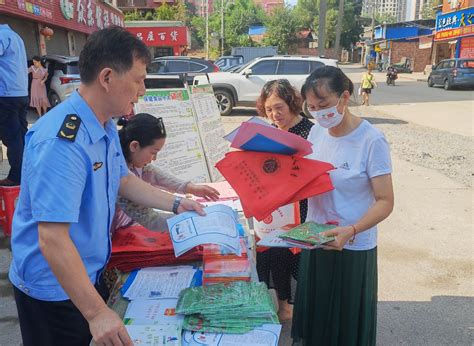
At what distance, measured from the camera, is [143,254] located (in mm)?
1767

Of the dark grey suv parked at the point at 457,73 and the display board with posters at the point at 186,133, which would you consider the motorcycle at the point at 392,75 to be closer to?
the dark grey suv parked at the point at 457,73

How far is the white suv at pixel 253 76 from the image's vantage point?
11.5 m

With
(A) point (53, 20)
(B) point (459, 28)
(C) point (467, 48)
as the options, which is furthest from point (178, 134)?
(B) point (459, 28)

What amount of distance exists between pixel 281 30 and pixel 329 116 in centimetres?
5251

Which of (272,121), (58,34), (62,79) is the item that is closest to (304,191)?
(272,121)

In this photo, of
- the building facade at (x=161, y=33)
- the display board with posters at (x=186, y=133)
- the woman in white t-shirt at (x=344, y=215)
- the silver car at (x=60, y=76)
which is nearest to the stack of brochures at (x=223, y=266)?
the woman in white t-shirt at (x=344, y=215)

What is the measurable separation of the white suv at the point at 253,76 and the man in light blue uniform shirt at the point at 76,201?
10.3m

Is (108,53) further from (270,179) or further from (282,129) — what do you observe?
(282,129)

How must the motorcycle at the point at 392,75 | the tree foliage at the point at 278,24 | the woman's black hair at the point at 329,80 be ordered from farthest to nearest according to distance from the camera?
the tree foliage at the point at 278,24 < the motorcycle at the point at 392,75 < the woman's black hair at the point at 329,80

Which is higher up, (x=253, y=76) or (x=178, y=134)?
(x=253, y=76)

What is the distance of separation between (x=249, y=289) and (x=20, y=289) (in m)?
0.78

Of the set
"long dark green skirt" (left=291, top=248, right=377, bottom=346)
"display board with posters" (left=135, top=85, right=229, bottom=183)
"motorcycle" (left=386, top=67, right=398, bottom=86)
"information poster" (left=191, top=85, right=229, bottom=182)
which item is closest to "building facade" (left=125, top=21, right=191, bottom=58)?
"motorcycle" (left=386, top=67, right=398, bottom=86)

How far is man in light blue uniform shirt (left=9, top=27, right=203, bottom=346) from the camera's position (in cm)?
111

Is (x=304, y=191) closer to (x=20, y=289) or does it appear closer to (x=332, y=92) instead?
(x=332, y=92)
